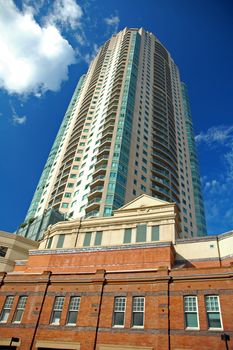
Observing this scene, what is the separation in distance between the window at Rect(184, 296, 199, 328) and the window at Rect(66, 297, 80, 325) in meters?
9.33

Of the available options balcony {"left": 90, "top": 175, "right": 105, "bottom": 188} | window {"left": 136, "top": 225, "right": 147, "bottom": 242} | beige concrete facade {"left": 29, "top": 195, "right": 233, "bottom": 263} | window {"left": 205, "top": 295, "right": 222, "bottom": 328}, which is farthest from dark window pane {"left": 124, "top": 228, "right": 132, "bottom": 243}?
balcony {"left": 90, "top": 175, "right": 105, "bottom": 188}

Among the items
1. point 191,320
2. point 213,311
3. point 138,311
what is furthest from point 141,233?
point 213,311

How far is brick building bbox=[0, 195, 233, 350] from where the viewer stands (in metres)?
21.7

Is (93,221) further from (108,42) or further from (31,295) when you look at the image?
(108,42)

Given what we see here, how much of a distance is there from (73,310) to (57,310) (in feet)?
Result: 5.11

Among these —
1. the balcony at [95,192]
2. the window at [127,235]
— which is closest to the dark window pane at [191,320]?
the window at [127,235]

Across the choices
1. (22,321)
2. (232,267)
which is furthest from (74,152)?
(232,267)

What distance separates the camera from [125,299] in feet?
80.3

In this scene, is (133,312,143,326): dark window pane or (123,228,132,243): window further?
(123,228,132,243): window

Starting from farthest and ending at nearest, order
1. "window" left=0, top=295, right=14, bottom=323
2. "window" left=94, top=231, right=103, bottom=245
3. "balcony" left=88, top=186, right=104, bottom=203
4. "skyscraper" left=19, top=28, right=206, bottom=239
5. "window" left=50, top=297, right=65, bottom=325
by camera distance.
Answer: "skyscraper" left=19, top=28, right=206, bottom=239 → "balcony" left=88, top=186, right=104, bottom=203 → "window" left=94, top=231, right=103, bottom=245 → "window" left=0, top=295, right=14, bottom=323 → "window" left=50, top=297, right=65, bottom=325

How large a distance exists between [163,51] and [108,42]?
22.4 metres

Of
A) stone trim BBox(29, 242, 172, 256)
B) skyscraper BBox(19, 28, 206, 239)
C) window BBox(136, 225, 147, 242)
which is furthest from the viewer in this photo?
skyscraper BBox(19, 28, 206, 239)

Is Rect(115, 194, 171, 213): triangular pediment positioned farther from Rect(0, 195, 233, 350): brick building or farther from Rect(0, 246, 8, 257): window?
Rect(0, 246, 8, 257): window

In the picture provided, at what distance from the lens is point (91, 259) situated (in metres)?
31.4
